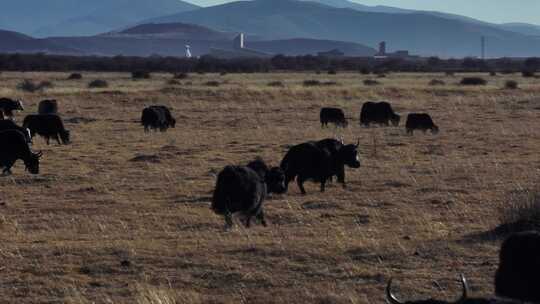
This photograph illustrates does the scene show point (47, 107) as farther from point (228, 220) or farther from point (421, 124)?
point (228, 220)

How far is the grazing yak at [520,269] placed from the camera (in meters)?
8.23

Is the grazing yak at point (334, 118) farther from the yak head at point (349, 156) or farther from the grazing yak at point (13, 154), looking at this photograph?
the grazing yak at point (13, 154)

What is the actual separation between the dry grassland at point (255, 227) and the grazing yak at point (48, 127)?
1.27 feet

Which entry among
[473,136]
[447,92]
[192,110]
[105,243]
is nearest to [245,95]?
[192,110]

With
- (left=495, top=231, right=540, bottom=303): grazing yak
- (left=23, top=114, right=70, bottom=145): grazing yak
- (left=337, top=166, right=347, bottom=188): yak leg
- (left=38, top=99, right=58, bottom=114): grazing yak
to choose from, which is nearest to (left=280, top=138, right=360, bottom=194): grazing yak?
(left=337, top=166, right=347, bottom=188): yak leg

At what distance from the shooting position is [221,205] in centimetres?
1348

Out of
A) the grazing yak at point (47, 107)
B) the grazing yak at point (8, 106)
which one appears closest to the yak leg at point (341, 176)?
the grazing yak at point (47, 107)

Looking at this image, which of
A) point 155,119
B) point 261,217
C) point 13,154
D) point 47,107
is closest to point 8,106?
point 47,107

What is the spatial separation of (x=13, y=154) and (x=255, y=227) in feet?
24.8

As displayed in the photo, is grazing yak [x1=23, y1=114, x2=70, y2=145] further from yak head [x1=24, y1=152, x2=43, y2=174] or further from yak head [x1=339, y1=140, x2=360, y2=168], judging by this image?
yak head [x1=339, y1=140, x2=360, y2=168]

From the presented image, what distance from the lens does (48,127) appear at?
85.5ft

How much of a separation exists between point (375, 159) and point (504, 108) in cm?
1803

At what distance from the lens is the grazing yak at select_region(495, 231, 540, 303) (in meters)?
8.23

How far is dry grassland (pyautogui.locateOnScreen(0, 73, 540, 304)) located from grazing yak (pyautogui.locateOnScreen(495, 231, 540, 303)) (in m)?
1.24
